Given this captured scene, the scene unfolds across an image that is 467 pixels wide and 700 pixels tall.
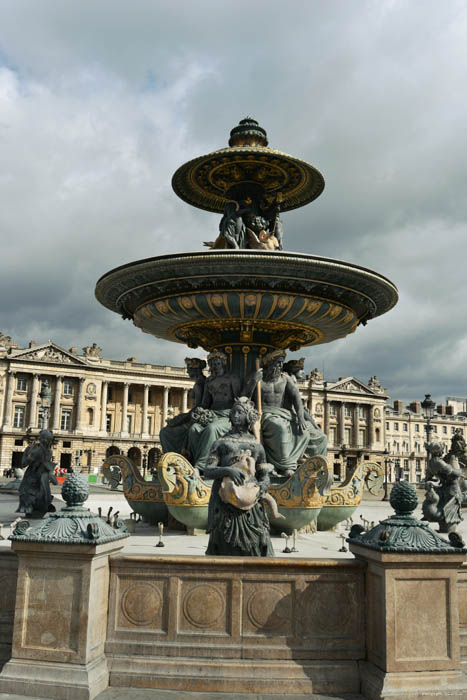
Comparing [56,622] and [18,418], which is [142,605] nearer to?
[56,622]

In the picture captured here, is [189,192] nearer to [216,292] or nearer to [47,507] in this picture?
[216,292]

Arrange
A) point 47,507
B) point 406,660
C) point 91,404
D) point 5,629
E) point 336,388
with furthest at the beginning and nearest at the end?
point 336,388, point 91,404, point 47,507, point 5,629, point 406,660

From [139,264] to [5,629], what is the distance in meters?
5.55

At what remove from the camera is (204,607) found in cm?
409

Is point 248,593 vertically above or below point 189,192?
below

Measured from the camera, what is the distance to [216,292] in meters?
9.02

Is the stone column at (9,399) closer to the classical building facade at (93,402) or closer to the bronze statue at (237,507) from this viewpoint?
the classical building facade at (93,402)

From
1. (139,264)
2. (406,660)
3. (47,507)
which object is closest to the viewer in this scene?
(406,660)

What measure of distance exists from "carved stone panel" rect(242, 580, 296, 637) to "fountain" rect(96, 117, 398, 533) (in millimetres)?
3820

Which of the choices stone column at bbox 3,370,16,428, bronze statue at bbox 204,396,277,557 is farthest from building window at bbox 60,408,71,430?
bronze statue at bbox 204,396,277,557

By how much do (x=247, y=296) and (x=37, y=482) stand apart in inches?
175

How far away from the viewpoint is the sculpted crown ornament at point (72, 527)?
12.9 feet

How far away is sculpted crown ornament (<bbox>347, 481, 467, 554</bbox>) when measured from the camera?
3883 mm

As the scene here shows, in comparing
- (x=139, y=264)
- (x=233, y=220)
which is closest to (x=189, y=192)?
(x=233, y=220)
